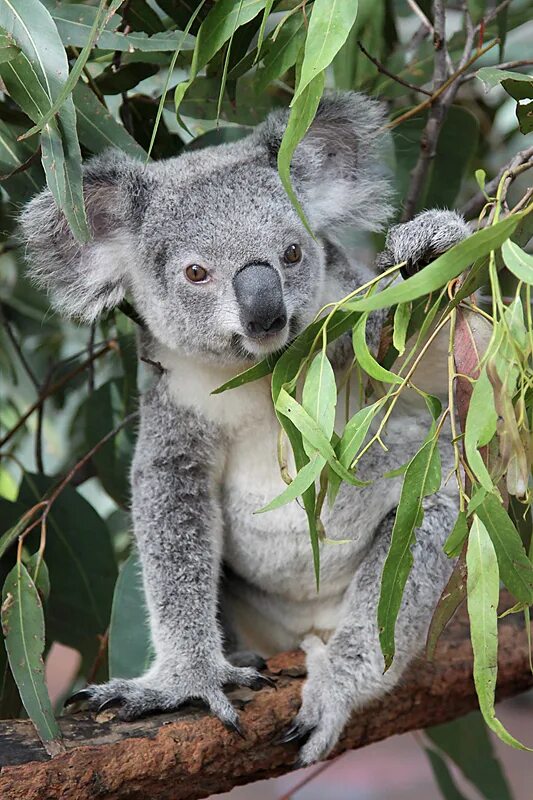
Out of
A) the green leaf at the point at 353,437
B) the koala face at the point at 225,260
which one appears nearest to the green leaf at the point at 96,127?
the koala face at the point at 225,260

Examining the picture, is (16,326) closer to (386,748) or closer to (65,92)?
(65,92)

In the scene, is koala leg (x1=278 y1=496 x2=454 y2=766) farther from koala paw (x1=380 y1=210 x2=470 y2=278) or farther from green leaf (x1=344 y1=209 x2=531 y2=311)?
green leaf (x1=344 y1=209 x2=531 y2=311)

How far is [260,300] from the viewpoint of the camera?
1929 mm

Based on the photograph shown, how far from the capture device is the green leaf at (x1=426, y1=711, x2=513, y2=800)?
3.06 m

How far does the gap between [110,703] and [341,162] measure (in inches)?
53.2

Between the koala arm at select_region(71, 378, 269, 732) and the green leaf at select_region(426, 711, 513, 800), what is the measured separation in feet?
3.60

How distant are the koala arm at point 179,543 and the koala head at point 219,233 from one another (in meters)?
0.28

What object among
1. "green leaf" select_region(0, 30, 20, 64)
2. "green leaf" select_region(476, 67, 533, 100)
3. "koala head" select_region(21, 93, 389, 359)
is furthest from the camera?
"koala head" select_region(21, 93, 389, 359)

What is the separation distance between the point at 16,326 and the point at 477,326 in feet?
8.08

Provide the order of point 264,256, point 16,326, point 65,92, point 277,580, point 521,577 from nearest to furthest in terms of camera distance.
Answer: point 521,577, point 65,92, point 264,256, point 277,580, point 16,326

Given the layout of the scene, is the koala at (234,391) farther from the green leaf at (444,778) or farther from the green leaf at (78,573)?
the green leaf at (444,778)

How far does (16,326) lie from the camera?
3.75 m

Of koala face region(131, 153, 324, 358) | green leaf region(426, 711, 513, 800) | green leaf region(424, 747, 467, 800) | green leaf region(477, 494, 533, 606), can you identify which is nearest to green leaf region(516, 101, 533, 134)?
koala face region(131, 153, 324, 358)

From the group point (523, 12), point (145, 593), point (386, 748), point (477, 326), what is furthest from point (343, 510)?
point (386, 748)
